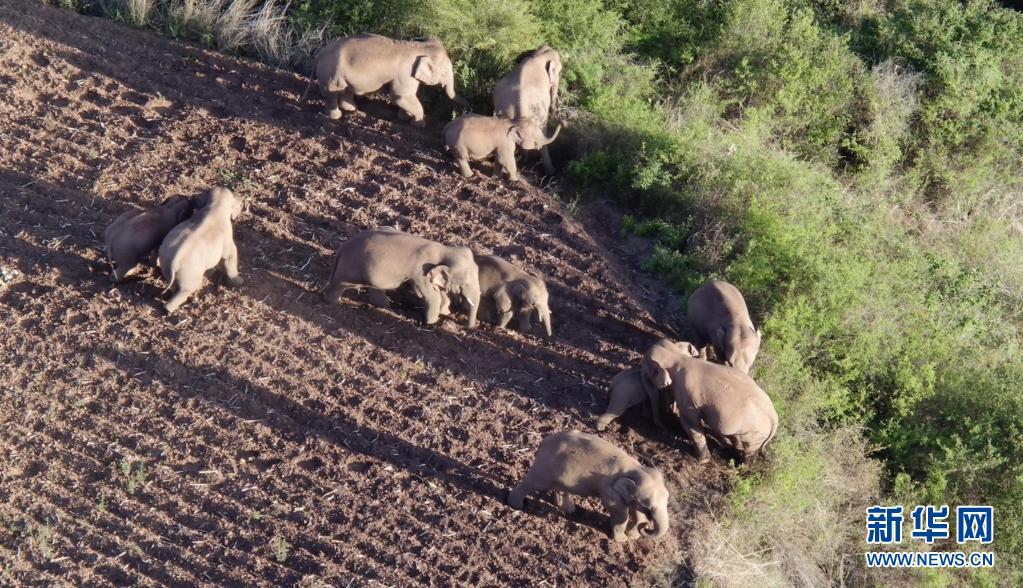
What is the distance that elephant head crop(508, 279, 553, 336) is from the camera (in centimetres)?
1003

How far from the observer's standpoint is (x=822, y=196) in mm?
12742

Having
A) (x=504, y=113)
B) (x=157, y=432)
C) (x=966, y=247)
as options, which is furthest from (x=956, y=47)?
(x=157, y=432)

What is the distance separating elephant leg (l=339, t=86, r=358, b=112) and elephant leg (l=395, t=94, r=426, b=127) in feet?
2.12

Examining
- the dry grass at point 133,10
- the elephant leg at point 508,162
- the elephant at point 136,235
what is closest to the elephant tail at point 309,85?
the dry grass at point 133,10

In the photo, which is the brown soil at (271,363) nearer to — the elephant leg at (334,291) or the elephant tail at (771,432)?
the elephant leg at (334,291)

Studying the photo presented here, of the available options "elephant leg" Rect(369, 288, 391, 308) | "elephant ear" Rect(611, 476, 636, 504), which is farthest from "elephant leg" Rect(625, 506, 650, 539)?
"elephant leg" Rect(369, 288, 391, 308)

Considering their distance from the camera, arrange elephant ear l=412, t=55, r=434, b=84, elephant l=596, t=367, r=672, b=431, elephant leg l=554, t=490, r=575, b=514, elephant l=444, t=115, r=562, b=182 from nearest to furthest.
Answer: elephant leg l=554, t=490, r=575, b=514 < elephant l=596, t=367, r=672, b=431 < elephant l=444, t=115, r=562, b=182 < elephant ear l=412, t=55, r=434, b=84

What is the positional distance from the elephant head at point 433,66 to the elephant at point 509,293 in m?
3.04

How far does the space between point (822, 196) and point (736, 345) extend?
3.83 meters

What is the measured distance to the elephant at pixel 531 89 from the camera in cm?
1214

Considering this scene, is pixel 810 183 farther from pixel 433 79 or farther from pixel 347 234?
pixel 347 234

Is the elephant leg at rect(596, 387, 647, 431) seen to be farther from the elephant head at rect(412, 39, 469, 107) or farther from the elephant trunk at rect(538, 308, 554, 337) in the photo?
the elephant head at rect(412, 39, 469, 107)

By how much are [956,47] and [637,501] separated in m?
11.7

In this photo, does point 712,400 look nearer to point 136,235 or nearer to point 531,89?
point 531,89
